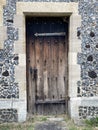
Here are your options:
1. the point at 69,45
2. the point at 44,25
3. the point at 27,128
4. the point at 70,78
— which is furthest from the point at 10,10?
the point at 27,128

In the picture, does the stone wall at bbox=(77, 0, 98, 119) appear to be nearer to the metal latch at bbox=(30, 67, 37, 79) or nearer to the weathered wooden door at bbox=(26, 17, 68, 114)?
the weathered wooden door at bbox=(26, 17, 68, 114)

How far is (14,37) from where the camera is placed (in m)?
7.21

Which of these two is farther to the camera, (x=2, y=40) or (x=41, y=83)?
(x=41, y=83)

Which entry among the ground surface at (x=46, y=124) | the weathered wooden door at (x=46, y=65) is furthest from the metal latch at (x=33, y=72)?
the ground surface at (x=46, y=124)

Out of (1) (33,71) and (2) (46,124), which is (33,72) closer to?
(1) (33,71)

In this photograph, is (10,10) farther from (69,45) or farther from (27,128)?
(27,128)

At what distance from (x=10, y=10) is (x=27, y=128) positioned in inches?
100

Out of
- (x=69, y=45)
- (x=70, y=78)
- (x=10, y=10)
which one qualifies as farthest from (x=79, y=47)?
(x=10, y=10)

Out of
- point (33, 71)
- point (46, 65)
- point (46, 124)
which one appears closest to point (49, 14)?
point (46, 65)

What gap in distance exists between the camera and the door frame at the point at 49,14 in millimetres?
7184

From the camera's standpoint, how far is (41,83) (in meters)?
7.72

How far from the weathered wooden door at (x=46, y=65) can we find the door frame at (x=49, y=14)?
315mm

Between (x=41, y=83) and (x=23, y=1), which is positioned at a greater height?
(x=23, y=1)

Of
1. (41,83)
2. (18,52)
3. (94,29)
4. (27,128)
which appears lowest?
(27,128)
